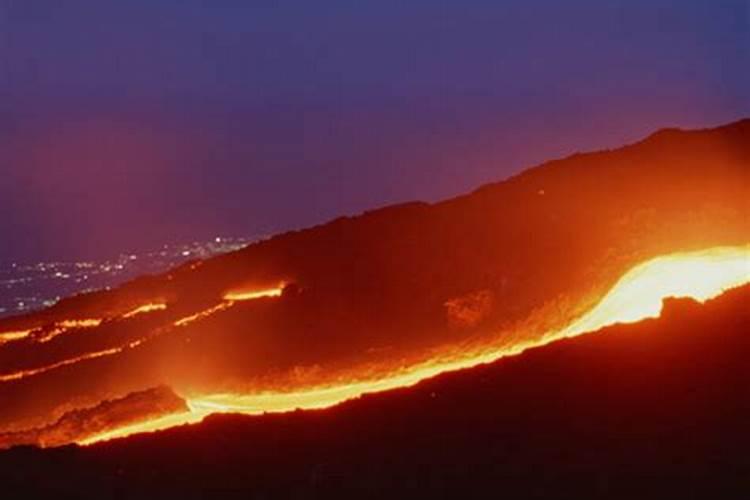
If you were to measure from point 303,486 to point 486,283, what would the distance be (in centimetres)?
1023

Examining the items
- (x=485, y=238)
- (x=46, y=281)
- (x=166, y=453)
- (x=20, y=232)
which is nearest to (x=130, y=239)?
(x=20, y=232)

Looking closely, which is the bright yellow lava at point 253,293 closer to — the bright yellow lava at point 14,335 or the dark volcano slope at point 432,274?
the dark volcano slope at point 432,274

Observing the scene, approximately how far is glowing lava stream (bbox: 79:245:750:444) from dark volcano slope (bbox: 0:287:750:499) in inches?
96.9

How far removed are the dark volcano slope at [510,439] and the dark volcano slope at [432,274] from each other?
527cm

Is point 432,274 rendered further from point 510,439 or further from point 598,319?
point 510,439

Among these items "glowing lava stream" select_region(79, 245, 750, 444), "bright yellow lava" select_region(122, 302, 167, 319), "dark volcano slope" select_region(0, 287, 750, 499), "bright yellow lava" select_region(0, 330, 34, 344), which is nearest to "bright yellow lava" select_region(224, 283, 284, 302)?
"bright yellow lava" select_region(122, 302, 167, 319)

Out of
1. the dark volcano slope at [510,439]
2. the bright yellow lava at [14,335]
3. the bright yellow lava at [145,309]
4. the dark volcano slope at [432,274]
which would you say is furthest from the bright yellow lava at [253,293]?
the dark volcano slope at [510,439]

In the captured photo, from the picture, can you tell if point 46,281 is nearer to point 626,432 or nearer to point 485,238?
point 485,238

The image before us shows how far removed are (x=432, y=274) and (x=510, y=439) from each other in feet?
37.5

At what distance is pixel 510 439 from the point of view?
14.1 m

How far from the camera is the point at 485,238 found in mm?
26250

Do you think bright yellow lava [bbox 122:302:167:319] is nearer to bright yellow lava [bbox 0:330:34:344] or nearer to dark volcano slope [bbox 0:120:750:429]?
dark volcano slope [bbox 0:120:750:429]

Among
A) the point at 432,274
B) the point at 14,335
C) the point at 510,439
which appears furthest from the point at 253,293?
the point at 510,439

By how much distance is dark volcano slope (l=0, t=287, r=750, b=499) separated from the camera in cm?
1291
